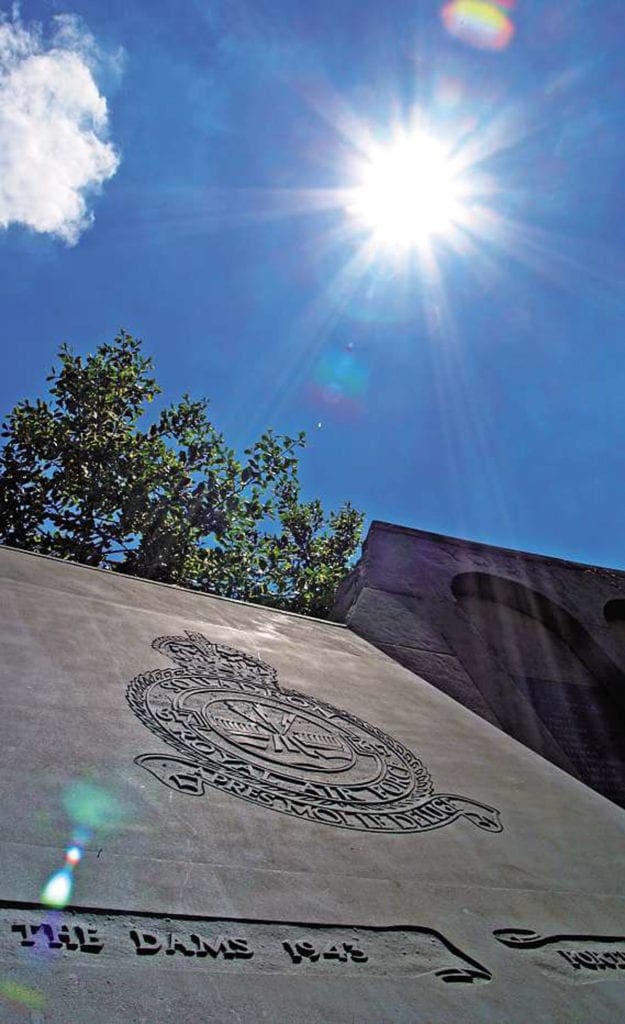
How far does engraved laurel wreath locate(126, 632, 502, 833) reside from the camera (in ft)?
6.91

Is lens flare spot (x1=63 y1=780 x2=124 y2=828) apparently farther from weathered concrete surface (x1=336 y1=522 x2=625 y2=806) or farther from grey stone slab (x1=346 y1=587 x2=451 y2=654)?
grey stone slab (x1=346 y1=587 x2=451 y2=654)

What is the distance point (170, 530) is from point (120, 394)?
362 centimetres

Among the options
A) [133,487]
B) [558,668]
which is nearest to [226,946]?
[558,668]

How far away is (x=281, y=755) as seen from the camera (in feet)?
7.96

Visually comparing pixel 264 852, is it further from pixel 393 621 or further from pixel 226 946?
pixel 393 621

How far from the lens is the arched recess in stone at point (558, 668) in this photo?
498 centimetres

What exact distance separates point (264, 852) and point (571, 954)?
895mm

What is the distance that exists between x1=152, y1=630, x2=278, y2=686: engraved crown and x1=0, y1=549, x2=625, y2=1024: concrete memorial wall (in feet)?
0.06

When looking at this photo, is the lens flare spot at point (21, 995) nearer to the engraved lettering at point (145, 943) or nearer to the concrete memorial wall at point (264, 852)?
the concrete memorial wall at point (264, 852)

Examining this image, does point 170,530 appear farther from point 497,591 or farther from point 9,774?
point 9,774

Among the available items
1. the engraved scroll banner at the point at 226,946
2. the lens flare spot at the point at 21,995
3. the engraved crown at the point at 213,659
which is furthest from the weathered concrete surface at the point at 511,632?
the lens flare spot at the point at 21,995

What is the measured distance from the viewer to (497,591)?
688 centimetres

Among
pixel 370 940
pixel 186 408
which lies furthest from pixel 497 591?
pixel 186 408

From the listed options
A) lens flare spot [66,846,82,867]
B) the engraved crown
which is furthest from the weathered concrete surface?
lens flare spot [66,846,82,867]
